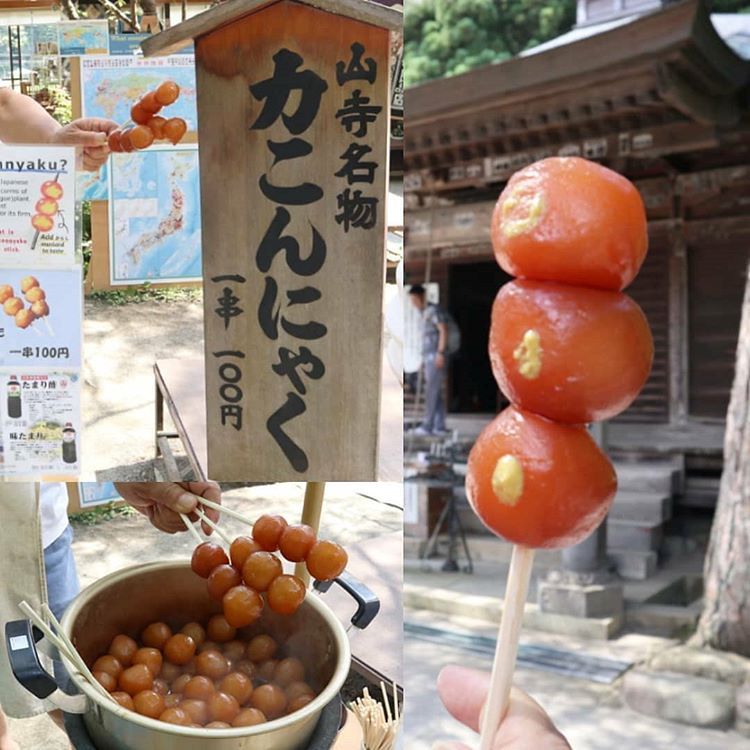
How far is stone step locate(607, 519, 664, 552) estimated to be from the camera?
514 centimetres

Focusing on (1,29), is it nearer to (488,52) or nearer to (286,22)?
(286,22)

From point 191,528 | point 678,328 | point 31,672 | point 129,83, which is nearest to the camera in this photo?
point 31,672

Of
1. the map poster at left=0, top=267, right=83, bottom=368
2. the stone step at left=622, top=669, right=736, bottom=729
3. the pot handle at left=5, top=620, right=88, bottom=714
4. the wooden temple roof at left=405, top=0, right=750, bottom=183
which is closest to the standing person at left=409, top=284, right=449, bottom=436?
the wooden temple roof at left=405, top=0, right=750, bottom=183

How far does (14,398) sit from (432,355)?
3.73 m

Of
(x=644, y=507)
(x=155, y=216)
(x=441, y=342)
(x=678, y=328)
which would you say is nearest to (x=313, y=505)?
(x=155, y=216)

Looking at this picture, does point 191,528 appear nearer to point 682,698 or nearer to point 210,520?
point 210,520

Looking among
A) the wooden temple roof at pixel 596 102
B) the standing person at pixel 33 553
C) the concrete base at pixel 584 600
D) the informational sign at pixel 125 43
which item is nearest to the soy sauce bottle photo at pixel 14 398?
the standing person at pixel 33 553

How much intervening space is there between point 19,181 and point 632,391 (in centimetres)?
96

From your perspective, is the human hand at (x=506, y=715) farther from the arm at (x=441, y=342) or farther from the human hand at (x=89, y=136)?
the arm at (x=441, y=342)

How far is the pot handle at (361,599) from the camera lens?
1.27m

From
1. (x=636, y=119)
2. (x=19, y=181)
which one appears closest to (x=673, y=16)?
(x=636, y=119)

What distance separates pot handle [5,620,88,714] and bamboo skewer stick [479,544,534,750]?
648 mm

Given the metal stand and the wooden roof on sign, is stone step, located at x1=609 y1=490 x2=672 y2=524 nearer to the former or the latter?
the metal stand

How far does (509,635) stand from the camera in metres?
0.69
